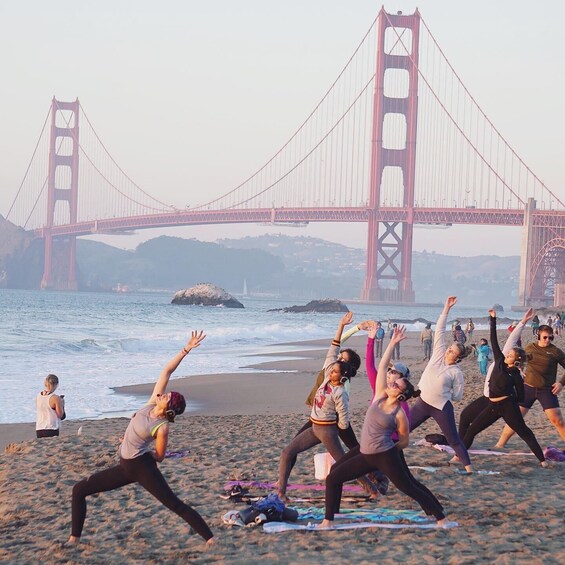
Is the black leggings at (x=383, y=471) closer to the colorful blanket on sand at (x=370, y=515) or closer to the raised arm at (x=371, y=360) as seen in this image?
the colorful blanket on sand at (x=370, y=515)

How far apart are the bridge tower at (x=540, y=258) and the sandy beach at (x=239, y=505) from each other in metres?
72.1

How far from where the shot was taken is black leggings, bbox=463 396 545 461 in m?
7.54

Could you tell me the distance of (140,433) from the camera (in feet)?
17.0

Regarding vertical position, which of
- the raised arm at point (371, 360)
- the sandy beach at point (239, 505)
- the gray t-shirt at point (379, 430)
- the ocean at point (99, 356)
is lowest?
the ocean at point (99, 356)

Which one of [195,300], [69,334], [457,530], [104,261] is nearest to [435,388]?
[457,530]

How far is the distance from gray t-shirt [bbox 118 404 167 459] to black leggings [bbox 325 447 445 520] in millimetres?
1072

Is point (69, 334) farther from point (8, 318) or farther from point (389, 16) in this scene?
point (389, 16)

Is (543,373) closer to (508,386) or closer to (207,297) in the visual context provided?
(508,386)

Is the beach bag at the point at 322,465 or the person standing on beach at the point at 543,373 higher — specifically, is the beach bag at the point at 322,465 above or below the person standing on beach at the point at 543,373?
below

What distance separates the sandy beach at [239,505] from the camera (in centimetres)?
538

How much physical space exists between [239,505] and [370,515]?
0.86 meters

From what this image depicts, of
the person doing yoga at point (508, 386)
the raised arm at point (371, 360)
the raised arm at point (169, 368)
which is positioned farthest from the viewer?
the person doing yoga at point (508, 386)

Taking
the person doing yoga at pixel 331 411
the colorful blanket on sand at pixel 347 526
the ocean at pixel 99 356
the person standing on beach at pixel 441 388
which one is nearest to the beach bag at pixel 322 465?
the person doing yoga at pixel 331 411

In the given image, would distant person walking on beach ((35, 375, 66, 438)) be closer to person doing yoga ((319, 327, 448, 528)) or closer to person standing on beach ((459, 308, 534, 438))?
person standing on beach ((459, 308, 534, 438))
